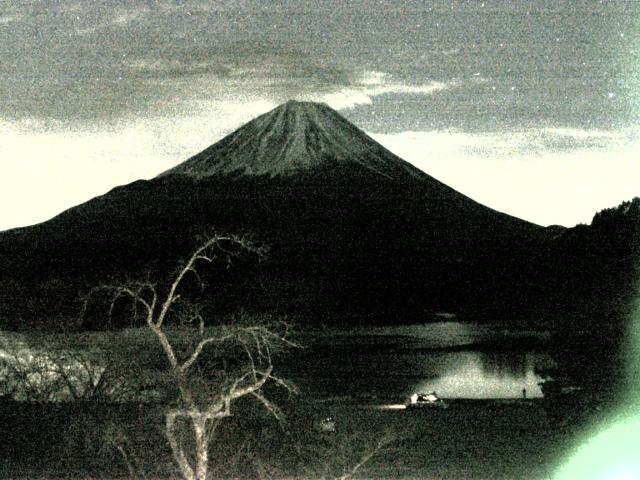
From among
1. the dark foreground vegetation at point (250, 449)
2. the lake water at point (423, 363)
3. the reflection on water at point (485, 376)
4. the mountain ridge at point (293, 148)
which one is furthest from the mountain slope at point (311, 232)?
the dark foreground vegetation at point (250, 449)

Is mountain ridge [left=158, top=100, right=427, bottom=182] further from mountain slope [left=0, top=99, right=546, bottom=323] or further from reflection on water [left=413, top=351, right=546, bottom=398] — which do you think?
reflection on water [left=413, top=351, right=546, bottom=398]

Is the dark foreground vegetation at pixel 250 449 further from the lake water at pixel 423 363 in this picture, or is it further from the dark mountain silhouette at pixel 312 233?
the dark mountain silhouette at pixel 312 233

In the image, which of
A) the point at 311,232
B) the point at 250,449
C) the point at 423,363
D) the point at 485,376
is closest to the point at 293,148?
the point at 311,232

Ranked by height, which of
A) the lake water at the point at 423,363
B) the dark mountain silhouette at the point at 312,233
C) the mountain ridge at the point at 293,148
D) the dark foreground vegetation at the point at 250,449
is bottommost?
the lake water at the point at 423,363

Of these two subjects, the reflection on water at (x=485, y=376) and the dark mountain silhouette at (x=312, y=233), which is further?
the dark mountain silhouette at (x=312, y=233)

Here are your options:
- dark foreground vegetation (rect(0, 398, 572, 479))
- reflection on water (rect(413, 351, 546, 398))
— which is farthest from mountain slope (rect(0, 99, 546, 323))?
dark foreground vegetation (rect(0, 398, 572, 479))

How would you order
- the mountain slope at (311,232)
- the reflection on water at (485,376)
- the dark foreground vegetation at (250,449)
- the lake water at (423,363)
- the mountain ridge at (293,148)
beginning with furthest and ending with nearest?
the mountain ridge at (293,148), the mountain slope at (311,232), the lake water at (423,363), the reflection on water at (485,376), the dark foreground vegetation at (250,449)

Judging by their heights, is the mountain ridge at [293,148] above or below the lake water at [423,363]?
above

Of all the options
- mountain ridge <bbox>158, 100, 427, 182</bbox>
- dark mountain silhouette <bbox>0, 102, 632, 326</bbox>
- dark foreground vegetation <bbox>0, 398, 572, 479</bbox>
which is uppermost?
mountain ridge <bbox>158, 100, 427, 182</bbox>

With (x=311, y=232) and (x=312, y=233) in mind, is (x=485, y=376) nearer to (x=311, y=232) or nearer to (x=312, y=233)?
(x=312, y=233)
